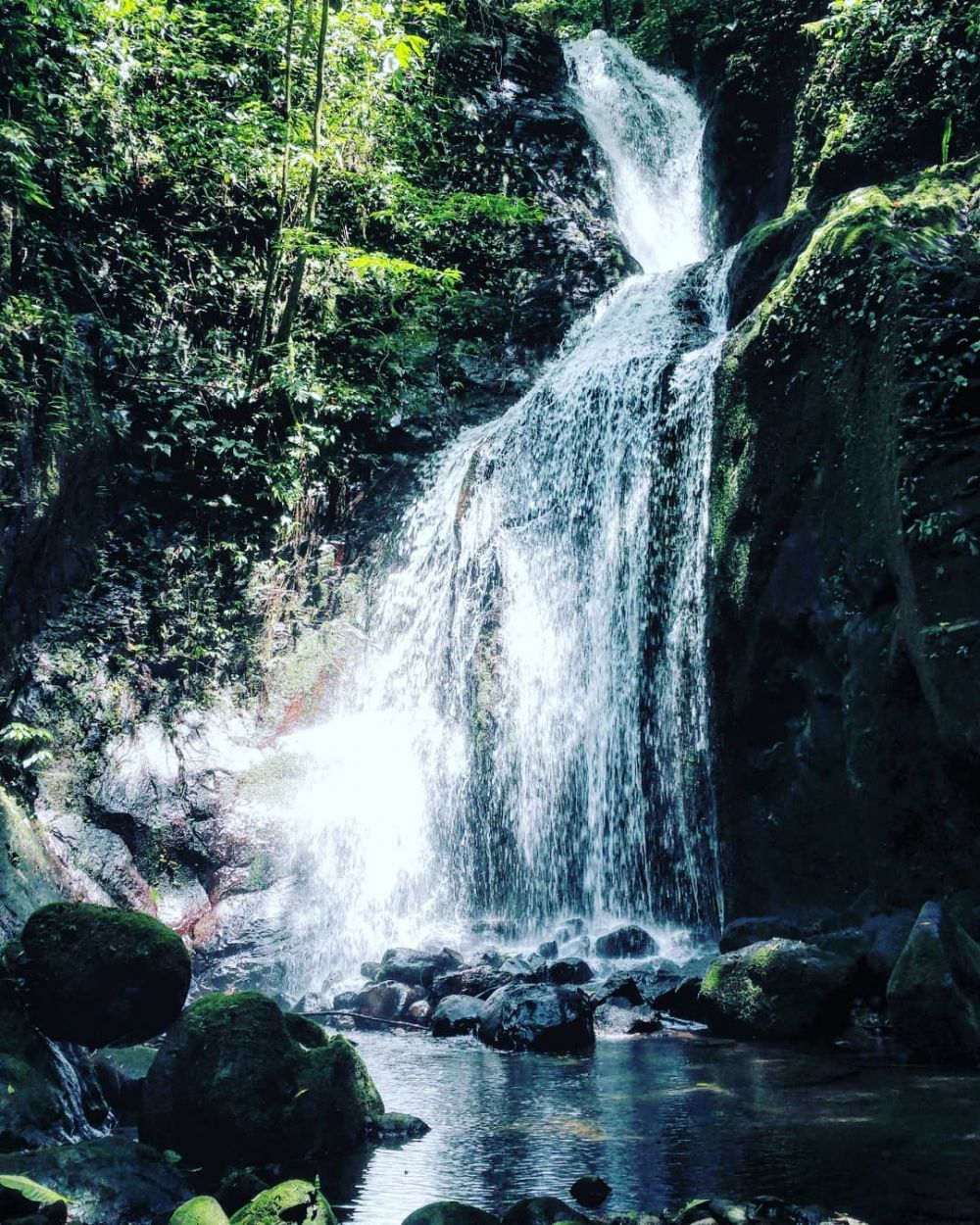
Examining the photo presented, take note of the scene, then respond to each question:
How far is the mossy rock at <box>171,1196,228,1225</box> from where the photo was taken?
311 centimetres

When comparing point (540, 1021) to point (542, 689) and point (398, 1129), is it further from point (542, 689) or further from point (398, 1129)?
point (542, 689)

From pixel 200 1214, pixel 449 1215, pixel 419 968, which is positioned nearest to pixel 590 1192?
pixel 449 1215

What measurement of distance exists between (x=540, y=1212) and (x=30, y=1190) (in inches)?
67.9

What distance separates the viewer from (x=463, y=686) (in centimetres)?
1245

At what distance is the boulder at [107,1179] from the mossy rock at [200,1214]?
493mm

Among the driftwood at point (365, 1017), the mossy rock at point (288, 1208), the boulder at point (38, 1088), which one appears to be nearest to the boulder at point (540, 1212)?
the mossy rock at point (288, 1208)

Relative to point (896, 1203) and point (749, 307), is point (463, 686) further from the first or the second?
point (896, 1203)

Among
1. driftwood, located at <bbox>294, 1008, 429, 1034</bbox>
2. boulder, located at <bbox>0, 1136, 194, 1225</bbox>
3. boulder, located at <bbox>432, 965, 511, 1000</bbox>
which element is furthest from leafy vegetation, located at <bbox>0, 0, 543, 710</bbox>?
boulder, located at <bbox>0, 1136, 194, 1225</bbox>

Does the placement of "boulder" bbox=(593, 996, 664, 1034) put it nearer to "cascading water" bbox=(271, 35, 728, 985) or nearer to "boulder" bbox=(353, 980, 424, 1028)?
"boulder" bbox=(353, 980, 424, 1028)

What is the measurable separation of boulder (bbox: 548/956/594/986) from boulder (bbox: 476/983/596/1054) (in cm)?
A: 118

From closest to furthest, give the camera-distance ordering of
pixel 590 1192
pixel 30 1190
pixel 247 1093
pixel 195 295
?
pixel 30 1190 → pixel 590 1192 → pixel 247 1093 → pixel 195 295

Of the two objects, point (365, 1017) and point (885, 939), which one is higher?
point (885, 939)

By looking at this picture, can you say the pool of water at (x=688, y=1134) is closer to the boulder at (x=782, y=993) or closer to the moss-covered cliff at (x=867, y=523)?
the boulder at (x=782, y=993)

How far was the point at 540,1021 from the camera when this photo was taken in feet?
21.3
